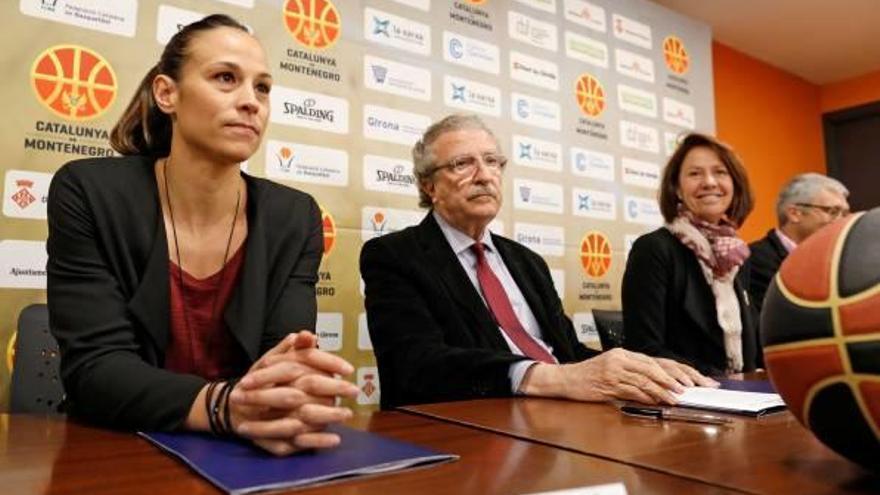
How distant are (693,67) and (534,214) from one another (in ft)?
5.69

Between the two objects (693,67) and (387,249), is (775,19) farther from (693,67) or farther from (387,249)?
(387,249)

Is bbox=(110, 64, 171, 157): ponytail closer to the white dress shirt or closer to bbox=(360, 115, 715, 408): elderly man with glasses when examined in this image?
bbox=(360, 115, 715, 408): elderly man with glasses

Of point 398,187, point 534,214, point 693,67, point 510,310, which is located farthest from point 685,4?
point 510,310

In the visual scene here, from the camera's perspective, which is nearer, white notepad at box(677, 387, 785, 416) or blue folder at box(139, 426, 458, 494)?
blue folder at box(139, 426, 458, 494)

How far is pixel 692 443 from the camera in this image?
29.7 inches

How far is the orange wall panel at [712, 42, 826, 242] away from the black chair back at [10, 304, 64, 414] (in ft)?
14.0

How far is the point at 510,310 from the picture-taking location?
1744 mm

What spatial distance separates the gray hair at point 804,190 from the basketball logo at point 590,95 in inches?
42.0

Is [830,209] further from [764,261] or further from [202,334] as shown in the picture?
[202,334]

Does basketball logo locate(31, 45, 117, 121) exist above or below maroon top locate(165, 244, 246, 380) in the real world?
above

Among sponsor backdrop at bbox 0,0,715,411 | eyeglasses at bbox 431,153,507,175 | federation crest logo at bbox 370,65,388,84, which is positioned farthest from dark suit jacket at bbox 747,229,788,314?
federation crest logo at bbox 370,65,388,84

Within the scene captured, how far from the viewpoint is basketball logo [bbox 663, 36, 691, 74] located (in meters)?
3.89

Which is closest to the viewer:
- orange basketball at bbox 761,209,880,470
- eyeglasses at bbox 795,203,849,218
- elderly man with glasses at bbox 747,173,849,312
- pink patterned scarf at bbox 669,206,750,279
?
orange basketball at bbox 761,209,880,470

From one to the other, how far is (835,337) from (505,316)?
116cm
